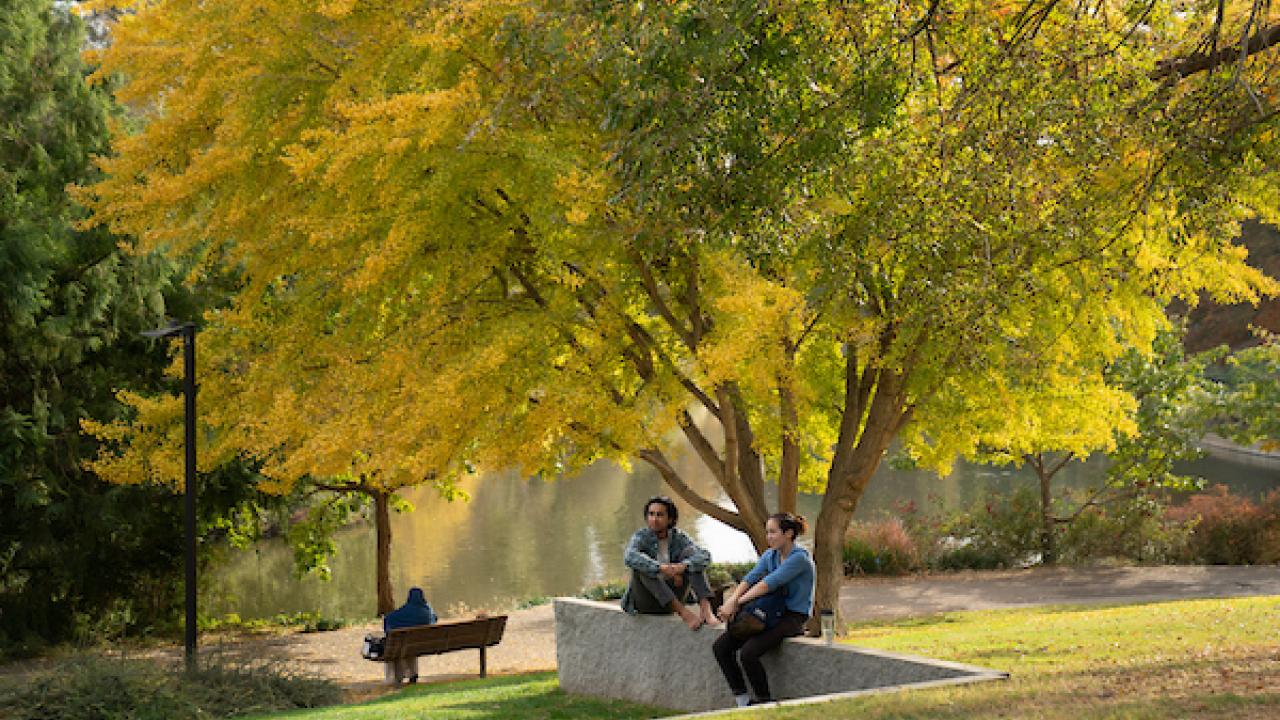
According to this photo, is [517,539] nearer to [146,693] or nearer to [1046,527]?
[1046,527]

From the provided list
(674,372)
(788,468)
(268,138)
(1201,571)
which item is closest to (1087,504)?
(1201,571)

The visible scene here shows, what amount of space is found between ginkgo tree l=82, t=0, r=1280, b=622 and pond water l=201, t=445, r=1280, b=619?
10450 mm

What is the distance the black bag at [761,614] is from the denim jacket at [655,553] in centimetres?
70

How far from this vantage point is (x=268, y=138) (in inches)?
539

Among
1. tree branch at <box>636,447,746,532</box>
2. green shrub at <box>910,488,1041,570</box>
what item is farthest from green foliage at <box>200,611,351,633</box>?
green shrub at <box>910,488,1041,570</box>

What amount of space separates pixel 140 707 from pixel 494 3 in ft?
22.0

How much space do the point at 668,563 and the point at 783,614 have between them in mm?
1158

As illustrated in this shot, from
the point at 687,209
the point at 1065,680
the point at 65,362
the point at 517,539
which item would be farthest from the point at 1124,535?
the point at 65,362

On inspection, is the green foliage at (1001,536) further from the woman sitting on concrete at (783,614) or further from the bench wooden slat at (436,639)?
the woman sitting on concrete at (783,614)

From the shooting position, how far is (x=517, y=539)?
3456 cm

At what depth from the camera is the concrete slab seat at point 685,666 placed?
8594 millimetres

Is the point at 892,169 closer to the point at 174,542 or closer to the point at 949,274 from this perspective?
the point at 949,274

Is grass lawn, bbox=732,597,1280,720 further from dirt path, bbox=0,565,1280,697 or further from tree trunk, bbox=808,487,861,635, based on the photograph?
dirt path, bbox=0,565,1280,697

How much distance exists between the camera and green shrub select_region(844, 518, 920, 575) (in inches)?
971
